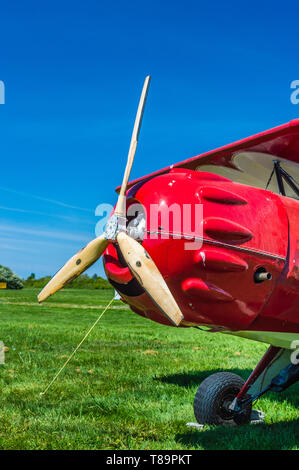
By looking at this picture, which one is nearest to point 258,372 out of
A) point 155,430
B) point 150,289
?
point 155,430

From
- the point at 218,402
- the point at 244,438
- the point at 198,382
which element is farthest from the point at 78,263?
the point at 198,382

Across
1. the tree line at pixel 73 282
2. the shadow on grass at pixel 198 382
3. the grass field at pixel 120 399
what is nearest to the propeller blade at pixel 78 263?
the grass field at pixel 120 399

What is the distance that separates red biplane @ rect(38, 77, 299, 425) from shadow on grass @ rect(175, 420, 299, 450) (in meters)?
1.23

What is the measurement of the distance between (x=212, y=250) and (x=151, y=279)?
697 mm

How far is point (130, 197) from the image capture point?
4.91 metres

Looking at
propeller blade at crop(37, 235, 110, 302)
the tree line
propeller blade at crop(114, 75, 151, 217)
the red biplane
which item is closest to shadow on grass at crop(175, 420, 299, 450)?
the red biplane

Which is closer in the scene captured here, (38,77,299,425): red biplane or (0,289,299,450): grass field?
(38,77,299,425): red biplane

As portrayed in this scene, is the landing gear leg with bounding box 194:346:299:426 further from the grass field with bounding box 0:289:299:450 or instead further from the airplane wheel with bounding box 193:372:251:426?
the grass field with bounding box 0:289:299:450

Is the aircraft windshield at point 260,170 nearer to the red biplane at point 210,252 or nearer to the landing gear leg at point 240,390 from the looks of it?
the red biplane at point 210,252

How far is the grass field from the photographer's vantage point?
A: 5.63 m

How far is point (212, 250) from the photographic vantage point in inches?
183

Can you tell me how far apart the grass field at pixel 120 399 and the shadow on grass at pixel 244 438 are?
0.01 meters

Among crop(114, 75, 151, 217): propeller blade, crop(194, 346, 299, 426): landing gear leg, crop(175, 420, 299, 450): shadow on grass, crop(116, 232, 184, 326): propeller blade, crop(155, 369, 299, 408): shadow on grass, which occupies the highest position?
crop(114, 75, 151, 217): propeller blade
